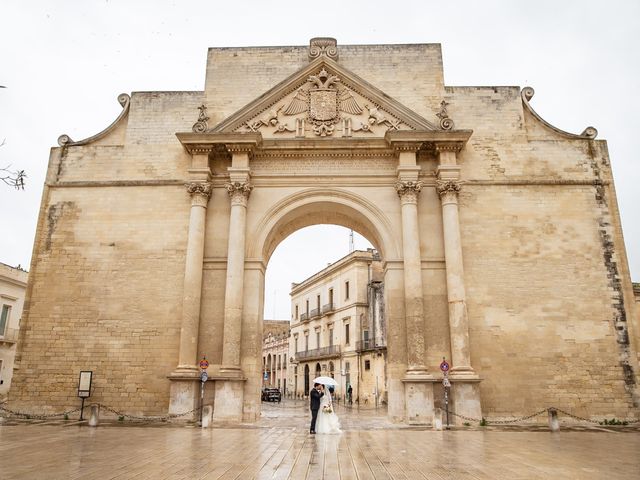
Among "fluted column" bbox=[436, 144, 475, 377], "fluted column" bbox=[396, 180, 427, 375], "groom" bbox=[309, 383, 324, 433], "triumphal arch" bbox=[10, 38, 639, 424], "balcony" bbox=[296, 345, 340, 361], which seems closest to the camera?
"groom" bbox=[309, 383, 324, 433]

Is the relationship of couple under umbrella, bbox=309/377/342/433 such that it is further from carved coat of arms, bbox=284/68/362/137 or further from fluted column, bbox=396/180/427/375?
carved coat of arms, bbox=284/68/362/137

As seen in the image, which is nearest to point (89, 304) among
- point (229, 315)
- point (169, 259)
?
point (169, 259)

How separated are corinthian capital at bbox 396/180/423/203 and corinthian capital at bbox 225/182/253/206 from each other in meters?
4.84

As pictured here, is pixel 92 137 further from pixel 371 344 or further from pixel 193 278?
pixel 371 344

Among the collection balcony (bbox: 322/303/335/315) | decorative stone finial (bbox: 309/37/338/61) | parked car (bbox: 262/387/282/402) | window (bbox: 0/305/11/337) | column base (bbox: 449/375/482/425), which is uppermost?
decorative stone finial (bbox: 309/37/338/61)

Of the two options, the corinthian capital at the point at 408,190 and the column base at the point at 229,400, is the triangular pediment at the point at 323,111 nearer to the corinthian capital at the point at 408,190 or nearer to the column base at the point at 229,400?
the corinthian capital at the point at 408,190

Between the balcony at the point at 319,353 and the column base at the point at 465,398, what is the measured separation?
81.9ft

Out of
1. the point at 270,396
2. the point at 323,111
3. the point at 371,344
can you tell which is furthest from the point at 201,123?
the point at 270,396

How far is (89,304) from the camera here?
15.6 m

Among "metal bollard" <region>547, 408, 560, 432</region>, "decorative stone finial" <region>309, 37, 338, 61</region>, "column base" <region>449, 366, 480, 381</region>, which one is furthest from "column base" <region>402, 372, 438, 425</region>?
"decorative stone finial" <region>309, 37, 338, 61</region>

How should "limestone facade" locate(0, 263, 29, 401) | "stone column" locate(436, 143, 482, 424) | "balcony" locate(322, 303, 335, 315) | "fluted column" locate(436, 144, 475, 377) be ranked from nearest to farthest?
"stone column" locate(436, 143, 482, 424) < "fluted column" locate(436, 144, 475, 377) < "limestone facade" locate(0, 263, 29, 401) < "balcony" locate(322, 303, 335, 315)

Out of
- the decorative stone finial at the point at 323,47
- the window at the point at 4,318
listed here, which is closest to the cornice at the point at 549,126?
the decorative stone finial at the point at 323,47

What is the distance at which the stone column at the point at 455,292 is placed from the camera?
13.8m

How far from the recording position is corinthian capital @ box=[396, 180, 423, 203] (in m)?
15.8
